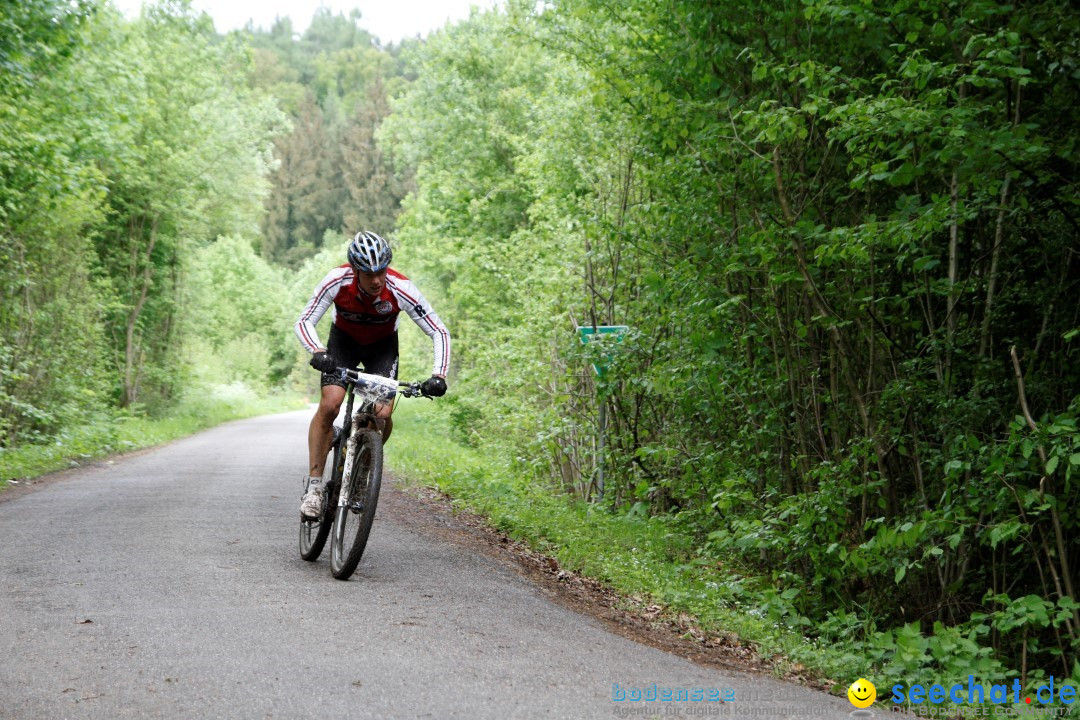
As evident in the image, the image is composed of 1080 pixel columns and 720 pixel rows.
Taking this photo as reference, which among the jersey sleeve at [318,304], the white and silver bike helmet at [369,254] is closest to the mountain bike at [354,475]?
the jersey sleeve at [318,304]

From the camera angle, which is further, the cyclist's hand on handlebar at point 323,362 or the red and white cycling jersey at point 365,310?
the red and white cycling jersey at point 365,310

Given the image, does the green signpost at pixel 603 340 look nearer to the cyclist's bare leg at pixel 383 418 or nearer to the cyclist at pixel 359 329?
the cyclist at pixel 359 329

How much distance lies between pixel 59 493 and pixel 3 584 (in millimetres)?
5537

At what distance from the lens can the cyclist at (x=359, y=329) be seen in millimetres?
6727

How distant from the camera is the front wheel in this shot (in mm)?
6496

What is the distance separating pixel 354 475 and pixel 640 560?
2.89 meters

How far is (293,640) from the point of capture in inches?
200

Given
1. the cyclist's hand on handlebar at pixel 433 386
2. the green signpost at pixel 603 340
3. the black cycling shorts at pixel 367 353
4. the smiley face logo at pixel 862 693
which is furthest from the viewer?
the green signpost at pixel 603 340

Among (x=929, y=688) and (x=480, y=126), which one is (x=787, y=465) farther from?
(x=480, y=126)

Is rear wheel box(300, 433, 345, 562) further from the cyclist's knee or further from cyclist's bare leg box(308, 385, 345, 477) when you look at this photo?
the cyclist's knee

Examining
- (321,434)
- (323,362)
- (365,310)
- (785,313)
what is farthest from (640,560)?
(323,362)

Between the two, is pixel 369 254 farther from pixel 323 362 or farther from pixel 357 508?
pixel 357 508

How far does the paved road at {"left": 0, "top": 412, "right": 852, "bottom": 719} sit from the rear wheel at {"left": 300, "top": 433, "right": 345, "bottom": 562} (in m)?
0.15

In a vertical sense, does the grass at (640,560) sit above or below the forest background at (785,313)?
below
